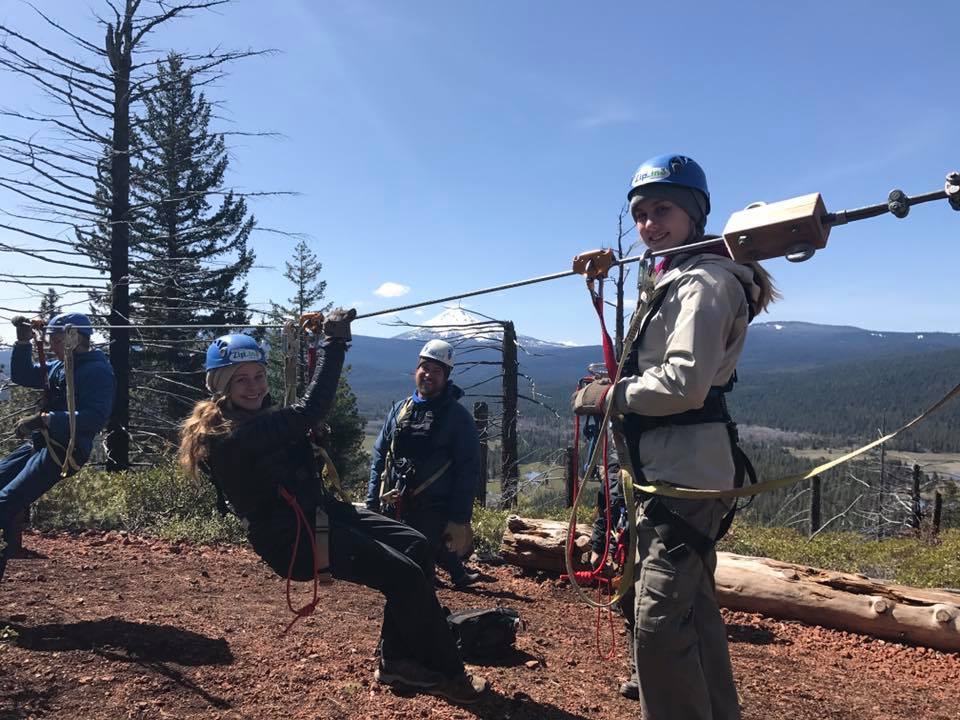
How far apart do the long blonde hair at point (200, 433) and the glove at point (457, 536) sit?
2682 mm

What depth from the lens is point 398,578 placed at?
4117 millimetres

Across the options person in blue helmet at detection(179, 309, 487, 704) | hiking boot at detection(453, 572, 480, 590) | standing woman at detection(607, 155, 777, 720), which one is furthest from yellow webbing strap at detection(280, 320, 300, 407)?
hiking boot at detection(453, 572, 480, 590)

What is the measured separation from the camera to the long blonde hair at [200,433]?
4.01 m

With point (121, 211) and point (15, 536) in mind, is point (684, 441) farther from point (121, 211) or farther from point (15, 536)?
point (121, 211)

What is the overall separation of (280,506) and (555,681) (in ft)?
7.43

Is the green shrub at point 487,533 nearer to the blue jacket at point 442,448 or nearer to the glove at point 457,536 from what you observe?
the blue jacket at point 442,448

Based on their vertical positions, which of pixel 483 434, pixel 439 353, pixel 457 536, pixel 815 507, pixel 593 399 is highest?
pixel 439 353

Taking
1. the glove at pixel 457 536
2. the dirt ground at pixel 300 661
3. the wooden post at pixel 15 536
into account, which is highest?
the glove at pixel 457 536

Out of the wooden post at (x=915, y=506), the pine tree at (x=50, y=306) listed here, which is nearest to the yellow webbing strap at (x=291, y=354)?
the pine tree at (x=50, y=306)

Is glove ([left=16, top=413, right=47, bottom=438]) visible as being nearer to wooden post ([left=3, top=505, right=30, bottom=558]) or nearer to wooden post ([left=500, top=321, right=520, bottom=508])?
wooden post ([left=3, top=505, right=30, bottom=558])

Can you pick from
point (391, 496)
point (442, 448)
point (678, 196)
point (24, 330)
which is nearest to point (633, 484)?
point (678, 196)

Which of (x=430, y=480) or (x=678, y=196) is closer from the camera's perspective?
(x=678, y=196)

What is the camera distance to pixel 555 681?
466 centimetres

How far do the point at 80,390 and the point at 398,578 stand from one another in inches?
150
